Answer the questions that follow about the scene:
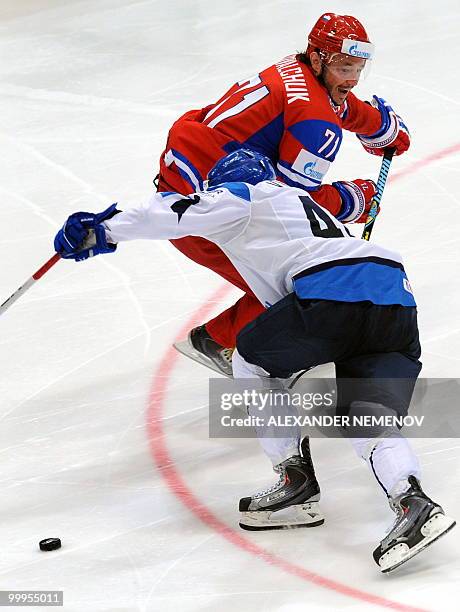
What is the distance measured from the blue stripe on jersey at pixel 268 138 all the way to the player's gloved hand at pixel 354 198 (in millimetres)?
410

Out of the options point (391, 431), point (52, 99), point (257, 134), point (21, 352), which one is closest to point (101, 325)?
point (21, 352)

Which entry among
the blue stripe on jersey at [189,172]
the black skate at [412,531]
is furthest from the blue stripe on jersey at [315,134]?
the black skate at [412,531]

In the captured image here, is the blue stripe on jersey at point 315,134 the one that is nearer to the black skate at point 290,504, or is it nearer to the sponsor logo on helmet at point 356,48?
the sponsor logo on helmet at point 356,48

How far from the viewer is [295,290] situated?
8.95 feet

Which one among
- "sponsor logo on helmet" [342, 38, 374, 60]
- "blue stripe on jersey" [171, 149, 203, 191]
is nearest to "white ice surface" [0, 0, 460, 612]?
"blue stripe on jersey" [171, 149, 203, 191]

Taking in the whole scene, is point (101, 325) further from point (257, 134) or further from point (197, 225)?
point (197, 225)

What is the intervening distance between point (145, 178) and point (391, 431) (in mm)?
2913

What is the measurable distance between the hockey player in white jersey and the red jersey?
0.47 meters

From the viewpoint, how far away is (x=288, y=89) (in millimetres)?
3312

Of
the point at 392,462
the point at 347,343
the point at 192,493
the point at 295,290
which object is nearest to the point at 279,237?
the point at 295,290

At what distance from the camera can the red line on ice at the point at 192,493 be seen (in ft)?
8.07

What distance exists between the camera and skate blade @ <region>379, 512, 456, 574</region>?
242 centimetres

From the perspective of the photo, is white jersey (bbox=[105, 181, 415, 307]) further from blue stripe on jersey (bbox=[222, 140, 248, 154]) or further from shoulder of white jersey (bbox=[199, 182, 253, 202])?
blue stripe on jersey (bbox=[222, 140, 248, 154])

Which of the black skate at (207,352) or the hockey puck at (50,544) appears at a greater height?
the black skate at (207,352)
